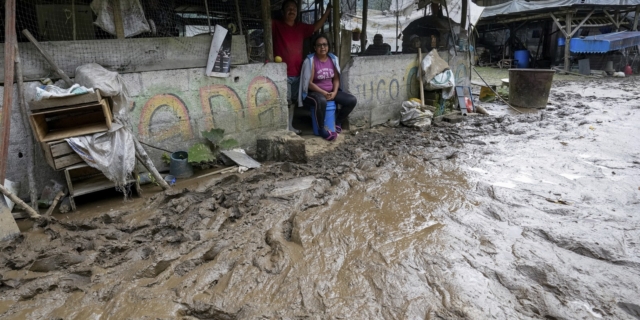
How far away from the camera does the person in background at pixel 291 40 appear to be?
5945 millimetres

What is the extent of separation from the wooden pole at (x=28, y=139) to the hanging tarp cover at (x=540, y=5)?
59.3 ft

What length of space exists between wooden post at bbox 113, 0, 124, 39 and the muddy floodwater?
2.00 m

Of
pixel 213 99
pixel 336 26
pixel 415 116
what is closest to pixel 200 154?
pixel 213 99

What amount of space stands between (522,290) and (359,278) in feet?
3.42

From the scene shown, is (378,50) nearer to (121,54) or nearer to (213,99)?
(213,99)

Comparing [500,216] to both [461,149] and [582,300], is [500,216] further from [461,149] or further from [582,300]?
[461,149]

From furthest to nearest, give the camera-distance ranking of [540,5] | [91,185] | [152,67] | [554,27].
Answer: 1. [554,27]
2. [540,5]
3. [152,67]
4. [91,185]

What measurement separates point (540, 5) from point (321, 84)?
14.5m

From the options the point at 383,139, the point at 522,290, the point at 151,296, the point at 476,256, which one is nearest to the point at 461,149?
the point at 383,139

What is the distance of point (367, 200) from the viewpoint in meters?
3.85

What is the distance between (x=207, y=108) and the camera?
5012mm

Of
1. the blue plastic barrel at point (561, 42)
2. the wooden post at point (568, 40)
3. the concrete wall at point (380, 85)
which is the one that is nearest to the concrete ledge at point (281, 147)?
the concrete wall at point (380, 85)

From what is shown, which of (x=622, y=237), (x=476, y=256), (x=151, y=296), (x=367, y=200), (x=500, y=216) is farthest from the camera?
(x=367, y=200)

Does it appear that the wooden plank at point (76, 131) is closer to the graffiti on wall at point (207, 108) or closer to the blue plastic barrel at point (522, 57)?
the graffiti on wall at point (207, 108)
